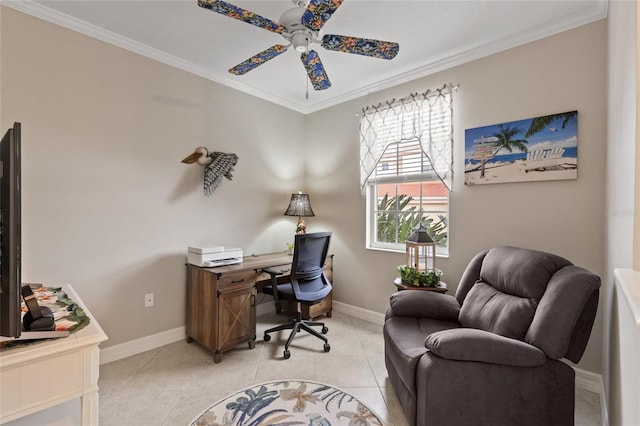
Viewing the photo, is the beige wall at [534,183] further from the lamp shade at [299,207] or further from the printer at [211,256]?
the printer at [211,256]

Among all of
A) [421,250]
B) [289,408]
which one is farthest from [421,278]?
[289,408]

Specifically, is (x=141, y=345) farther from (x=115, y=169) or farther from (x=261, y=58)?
(x=261, y=58)

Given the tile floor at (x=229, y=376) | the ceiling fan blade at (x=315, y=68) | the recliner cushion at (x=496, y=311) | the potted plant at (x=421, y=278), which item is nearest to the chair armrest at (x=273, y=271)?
the tile floor at (x=229, y=376)

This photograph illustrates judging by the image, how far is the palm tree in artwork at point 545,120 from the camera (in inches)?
81.4

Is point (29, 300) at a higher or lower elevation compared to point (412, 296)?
higher

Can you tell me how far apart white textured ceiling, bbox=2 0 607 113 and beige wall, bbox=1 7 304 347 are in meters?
0.13

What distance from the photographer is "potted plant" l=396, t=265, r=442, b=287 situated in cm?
243

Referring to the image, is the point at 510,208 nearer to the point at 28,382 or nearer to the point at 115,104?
Result: the point at 28,382

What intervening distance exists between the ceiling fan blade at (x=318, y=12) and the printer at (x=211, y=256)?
1899 mm

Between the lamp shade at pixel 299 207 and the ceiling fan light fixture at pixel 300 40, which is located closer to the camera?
the ceiling fan light fixture at pixel 300 40

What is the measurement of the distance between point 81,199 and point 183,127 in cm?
104

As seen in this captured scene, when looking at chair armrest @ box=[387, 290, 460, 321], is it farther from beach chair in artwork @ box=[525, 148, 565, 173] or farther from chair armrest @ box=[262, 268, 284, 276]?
beach chair in artwork @ box=[525, 148, 565, 173]

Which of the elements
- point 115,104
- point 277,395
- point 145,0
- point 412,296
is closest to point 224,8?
point 145,0

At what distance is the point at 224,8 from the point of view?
151 cm
